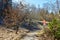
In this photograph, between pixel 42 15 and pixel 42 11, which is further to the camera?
pixel 42 11

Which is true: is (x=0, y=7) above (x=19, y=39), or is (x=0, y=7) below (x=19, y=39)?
above

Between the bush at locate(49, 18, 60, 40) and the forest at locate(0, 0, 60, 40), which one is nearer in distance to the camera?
the bush at locate(49, 18, 60, 40)

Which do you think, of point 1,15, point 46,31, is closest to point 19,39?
point 46,31

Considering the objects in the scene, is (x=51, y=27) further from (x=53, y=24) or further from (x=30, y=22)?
(x=30, y=22)

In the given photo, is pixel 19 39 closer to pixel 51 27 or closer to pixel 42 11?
pixel 51 27

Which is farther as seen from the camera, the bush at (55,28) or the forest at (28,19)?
the forest at (28,19)

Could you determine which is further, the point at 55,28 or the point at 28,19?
the point at 28,19

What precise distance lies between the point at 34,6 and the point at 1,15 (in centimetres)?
497

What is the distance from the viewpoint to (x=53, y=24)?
441 inches

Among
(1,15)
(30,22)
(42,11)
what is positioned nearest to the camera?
(1,15)

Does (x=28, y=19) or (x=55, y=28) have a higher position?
(x=55, y=28)

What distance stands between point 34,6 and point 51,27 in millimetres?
11131

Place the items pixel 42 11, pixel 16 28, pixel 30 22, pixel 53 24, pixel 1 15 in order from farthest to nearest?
pixel 42 11 → pixel 30 22 → pixel 1 15 → pixel 16 28 → pixel 53 24

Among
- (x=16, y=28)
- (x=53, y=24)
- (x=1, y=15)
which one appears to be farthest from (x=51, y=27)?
(x=1, y=15)
